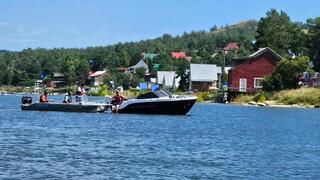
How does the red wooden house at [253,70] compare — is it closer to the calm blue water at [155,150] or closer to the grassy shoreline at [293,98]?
the grassy shoreline at [293,98]

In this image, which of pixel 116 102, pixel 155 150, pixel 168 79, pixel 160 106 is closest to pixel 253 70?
pixel 116 102

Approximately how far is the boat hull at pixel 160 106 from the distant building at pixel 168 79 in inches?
3937

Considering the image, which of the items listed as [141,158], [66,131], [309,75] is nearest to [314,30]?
[309,75]

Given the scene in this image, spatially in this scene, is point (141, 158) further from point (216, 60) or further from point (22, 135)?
point (216, 60)

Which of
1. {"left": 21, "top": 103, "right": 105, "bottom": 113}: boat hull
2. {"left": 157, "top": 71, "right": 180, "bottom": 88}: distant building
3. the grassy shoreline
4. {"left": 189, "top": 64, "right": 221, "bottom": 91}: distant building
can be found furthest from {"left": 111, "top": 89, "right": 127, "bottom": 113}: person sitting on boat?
{"left": 157, "top": 71, "right": 180, "bottom": 88}: distant building

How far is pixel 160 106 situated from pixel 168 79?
4283 inches

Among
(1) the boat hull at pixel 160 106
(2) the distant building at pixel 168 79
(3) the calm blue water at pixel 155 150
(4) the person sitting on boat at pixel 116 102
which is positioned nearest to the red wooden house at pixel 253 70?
(4) the person sitting on boat at pixel 116 102

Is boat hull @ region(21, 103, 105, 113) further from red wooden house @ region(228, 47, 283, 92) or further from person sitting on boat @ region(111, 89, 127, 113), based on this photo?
red wooden house @ region(228, 47, 283, 92)

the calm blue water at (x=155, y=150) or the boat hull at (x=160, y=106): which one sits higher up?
the boat hull at (x=160, y=106)

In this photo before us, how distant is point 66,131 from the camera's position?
42688mm

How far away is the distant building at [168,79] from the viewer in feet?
540

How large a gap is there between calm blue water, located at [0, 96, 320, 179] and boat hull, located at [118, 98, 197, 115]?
24.7ft

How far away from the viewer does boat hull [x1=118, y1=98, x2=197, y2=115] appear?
60.2 m

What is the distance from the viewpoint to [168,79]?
169125 mm
